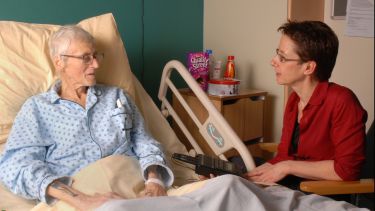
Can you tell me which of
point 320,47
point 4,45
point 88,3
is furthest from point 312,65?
point 88,3

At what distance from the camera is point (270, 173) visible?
4.61 ft

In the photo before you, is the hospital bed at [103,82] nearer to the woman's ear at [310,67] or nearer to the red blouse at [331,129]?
the red blouse at [331,129]

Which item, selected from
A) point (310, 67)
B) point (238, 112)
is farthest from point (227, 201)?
point (238, 112)

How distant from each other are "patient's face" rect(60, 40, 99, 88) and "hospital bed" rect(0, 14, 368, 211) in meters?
0.18

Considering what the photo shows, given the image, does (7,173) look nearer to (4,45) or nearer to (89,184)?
(89,184)

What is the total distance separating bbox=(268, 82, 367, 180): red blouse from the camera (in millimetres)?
1248

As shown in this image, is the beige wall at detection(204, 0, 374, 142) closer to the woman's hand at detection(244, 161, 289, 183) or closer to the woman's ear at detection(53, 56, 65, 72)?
the woman's hand at detection(244, 161, 289, 183)

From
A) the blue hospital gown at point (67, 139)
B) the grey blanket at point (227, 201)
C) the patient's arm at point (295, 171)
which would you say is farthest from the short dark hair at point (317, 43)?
the blue hospital gown at point (67, 139)

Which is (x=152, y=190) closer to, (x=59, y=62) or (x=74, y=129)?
(x=74, y=129)

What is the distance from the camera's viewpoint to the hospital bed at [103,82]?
1.35 m

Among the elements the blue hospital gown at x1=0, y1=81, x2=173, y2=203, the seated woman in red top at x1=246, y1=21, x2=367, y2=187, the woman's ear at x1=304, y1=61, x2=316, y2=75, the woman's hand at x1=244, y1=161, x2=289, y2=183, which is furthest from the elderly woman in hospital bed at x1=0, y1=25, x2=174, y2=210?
the woman's ear at x1=304, y1=61, x2=316, y2=75

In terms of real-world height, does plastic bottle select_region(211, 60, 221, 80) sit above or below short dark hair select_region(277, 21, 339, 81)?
below

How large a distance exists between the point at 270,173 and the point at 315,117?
0.26m

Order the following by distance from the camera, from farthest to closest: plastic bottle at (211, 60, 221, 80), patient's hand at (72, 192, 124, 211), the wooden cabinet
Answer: plastic bottle at (211, 60, 221, 80) → the wooden cabinet → patient's hand at (72, 192, 124, 211)
